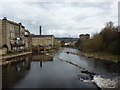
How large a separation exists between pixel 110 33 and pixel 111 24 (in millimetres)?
8740

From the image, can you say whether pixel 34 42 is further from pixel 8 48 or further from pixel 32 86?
pixel 32 86

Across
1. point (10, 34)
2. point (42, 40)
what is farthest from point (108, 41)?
point (42, 40)

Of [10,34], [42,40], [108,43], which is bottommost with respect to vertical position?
[108,43]

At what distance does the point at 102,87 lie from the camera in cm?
1513

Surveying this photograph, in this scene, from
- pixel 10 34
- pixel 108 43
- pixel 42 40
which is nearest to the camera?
pixel 10 34

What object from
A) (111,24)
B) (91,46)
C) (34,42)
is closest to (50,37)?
(34,42)

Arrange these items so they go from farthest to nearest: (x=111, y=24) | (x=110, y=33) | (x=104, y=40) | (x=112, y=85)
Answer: (x=111, y=24), (x=104, y=40), (x=110, y=33), (x=112, y=85)

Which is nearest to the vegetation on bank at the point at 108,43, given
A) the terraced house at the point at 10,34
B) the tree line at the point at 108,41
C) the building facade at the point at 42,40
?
the tree line at the point at 108,41

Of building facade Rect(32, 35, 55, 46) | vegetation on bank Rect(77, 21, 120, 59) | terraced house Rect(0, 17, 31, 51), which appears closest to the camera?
vegetation on bank Rect(77, 21, 120, 59)

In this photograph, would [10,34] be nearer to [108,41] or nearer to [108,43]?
[108,41]

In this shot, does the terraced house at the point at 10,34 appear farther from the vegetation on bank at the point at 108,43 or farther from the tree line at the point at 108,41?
the tree line at the point at 108,41

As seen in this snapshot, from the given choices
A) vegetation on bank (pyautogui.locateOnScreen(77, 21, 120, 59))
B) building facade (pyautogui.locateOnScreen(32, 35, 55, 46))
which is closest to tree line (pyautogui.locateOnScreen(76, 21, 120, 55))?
vegetation on bank (pyautogui.locateOnScreen(77, 21, 120, 59))

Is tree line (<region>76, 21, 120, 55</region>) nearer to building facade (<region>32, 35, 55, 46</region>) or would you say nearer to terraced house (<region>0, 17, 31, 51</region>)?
terraced house (<region>0, 17, 31, 51</region>)

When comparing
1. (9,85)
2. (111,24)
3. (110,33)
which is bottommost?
(9,85)
